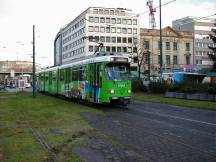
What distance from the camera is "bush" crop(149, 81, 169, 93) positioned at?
123 feet

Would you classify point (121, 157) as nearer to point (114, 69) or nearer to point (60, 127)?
point (60, 127)

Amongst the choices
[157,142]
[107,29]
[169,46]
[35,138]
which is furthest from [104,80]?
[107,29]

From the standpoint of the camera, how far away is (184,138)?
10.7 meters

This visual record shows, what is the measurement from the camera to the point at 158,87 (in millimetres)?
38156

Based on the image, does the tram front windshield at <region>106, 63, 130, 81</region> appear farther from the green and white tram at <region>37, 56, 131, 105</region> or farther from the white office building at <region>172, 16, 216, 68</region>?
the white office building at <region>172, 16, 216, 68</region>

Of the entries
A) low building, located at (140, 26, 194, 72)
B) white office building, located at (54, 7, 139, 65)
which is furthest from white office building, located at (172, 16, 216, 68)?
white office building, located at (54, 7, 139, 65)

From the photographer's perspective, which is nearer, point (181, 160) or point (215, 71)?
point (181, 160)

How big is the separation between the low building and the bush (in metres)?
51.3

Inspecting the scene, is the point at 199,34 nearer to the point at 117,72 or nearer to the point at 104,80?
the point at 117,72

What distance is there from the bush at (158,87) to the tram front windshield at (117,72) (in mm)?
16196

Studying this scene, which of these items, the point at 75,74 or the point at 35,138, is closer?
the point at 35,138

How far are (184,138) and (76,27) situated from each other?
329ft

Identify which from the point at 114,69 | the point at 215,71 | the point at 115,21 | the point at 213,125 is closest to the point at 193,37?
the point at 115,21

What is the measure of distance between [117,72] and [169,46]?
79876 millimetres
